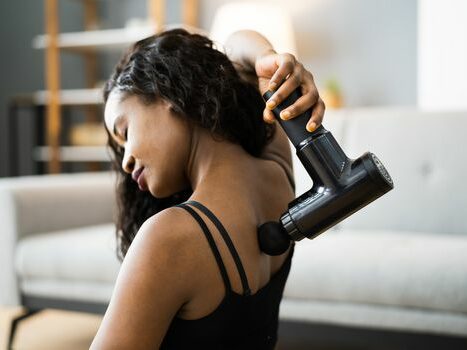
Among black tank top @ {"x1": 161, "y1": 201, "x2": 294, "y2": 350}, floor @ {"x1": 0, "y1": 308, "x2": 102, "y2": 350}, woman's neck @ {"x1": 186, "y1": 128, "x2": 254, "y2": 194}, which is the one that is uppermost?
woman's neck @ {"x1": 186, "y1": 128, "x2": 254, "y2": 194}

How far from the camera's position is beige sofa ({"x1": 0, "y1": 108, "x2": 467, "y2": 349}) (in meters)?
1.65

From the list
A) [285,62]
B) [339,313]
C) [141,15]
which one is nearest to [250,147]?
[285,62]

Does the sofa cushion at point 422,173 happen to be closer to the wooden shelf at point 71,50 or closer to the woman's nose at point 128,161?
the woman's nose at point 128,161

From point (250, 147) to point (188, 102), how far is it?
0.12 m

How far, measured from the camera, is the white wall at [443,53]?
314 centimetres

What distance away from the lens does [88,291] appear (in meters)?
2.07

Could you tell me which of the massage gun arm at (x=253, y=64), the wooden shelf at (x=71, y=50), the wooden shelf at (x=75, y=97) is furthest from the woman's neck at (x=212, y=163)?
the wooden shelf at (x=75, y=97)

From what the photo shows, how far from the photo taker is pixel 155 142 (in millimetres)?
→ 760

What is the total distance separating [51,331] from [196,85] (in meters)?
1.97

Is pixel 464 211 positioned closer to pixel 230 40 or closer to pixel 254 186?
pixel 230 40

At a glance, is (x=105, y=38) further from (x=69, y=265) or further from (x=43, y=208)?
(x=69, y=265)

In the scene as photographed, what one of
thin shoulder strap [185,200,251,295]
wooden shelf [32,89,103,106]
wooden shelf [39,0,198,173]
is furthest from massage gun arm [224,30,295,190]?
wooden shelf [32,89,103,106]

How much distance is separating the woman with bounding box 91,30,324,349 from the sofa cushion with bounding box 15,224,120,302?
121 centimetres

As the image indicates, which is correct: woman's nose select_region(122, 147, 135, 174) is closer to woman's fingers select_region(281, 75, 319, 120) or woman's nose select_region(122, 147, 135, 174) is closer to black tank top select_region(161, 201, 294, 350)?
black tank top select_region(161, 201, 294, 350)
